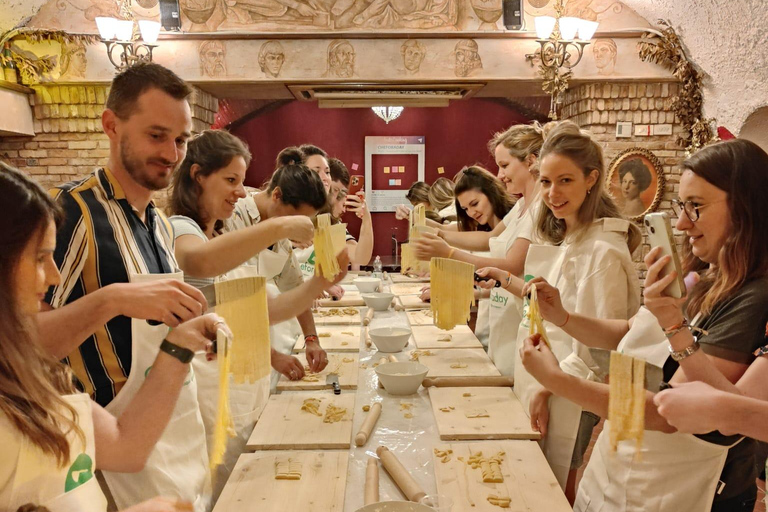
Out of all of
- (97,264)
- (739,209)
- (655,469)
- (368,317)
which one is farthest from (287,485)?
(368,317)

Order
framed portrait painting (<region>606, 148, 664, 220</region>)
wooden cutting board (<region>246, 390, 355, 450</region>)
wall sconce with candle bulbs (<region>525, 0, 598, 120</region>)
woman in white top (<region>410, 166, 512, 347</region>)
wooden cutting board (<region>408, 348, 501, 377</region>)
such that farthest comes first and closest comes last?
1. framed portrait painting (<region>606, 148, 664, 220</region>)
2. wall sconce with candle bulbs (<region>525, 0, 598, 120</region>)
3. woman in white top (<region>410, 166, 512, 347</region>)
4. wooden cutting board (<region>408, 348, 501, 377</region>)
5. wooden cutting board (<region>246, 390, 355, 450</region>)

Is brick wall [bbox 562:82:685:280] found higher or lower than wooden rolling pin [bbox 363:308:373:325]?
higher

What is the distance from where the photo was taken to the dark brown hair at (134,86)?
1.65m

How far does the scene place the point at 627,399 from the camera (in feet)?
4.21

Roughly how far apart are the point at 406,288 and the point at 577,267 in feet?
9.10

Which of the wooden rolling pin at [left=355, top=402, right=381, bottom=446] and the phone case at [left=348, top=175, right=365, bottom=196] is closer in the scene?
the wooden rolling pin at [left=355, top=402, right=381, bottom=446]

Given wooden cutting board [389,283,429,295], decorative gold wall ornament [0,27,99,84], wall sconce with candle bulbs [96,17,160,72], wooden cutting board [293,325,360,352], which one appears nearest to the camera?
wooden cutting board [293,325,360,352]

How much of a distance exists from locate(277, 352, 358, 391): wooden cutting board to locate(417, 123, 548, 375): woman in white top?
28.4 inches

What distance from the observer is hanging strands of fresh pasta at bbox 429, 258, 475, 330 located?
2.59 metres

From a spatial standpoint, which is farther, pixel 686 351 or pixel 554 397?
pixel 554 397

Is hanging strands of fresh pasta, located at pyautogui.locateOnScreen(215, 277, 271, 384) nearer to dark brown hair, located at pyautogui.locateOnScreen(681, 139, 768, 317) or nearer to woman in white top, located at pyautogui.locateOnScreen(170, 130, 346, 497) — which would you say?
woman in white top, located at pyautogui.locateOnScreen(170, 130, 346, 497)

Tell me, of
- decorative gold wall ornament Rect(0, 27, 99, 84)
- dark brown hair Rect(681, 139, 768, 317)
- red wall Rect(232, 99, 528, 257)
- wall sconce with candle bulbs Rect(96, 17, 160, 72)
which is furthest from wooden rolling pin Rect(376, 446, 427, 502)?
red wall Rect(232, 99, 528, 257)

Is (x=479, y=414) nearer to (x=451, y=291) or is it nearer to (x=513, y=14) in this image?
(x=451, y=291)

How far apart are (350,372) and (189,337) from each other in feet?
4.33
